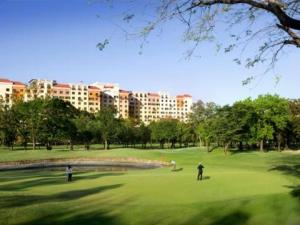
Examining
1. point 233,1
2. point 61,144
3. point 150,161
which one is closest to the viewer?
point 233,1

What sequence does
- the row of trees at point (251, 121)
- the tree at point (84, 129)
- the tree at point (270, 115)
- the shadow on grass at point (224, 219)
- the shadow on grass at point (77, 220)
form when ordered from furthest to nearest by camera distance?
the tree at point (84, 129) → the tree at point (270, 115) → the row of trees at point (251, 121) → the shadow on grass at point (224, 219) → the shadow on grass at point (77, 220)

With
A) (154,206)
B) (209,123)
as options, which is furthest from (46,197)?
(209,123)

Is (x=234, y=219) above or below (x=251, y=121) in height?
below

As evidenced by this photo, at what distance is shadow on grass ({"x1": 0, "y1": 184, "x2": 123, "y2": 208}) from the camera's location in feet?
76.3

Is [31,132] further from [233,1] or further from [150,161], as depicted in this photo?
[233,1]

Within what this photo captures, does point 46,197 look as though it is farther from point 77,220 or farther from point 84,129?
point 84,129

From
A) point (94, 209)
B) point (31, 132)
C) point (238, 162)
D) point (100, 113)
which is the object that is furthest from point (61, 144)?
point (94, 209)

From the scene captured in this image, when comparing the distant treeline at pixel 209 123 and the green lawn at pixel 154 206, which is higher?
the distant treeline at pixel 209 123

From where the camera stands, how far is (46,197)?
28312mm

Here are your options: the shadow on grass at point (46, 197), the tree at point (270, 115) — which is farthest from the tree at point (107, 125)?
the shadow on grass at point (46, 197)

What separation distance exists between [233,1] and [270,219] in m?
10.0

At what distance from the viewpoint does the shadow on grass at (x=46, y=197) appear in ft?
76.3

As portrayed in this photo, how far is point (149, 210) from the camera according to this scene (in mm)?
21750

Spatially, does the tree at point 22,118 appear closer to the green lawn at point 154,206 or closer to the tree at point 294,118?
the tree at point 294,118
